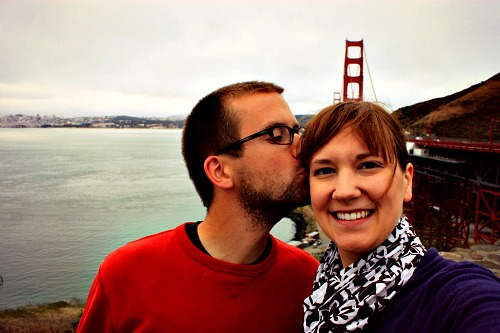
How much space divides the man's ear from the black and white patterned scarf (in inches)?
35.7

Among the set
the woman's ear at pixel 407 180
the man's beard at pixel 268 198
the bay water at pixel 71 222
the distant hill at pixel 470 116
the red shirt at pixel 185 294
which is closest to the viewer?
the woman's ear at pixel 407 180

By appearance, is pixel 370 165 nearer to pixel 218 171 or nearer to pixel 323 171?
pixel 323 171

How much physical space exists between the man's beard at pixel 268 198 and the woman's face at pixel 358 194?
1.95 feet

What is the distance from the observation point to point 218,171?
2445mm

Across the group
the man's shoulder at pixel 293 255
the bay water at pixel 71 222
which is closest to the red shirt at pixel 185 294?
the man's shoulder at pixel 293 255

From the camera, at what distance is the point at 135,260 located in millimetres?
2178

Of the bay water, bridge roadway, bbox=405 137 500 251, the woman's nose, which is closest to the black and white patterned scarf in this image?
the woman's nose

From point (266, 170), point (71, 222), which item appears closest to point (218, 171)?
point (266, 170)

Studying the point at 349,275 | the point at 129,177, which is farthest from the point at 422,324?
the point at 129,177

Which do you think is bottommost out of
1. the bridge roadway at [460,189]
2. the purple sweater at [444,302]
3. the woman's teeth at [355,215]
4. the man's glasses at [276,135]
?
the bridge roadway at [460,189]

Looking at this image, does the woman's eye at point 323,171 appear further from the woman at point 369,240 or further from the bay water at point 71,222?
the bay water at point 71,222

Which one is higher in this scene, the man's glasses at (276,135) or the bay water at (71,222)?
the man's glasses at (276,135)

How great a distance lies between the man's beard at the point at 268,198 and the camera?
7.62 ft

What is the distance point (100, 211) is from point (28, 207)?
8892mm
